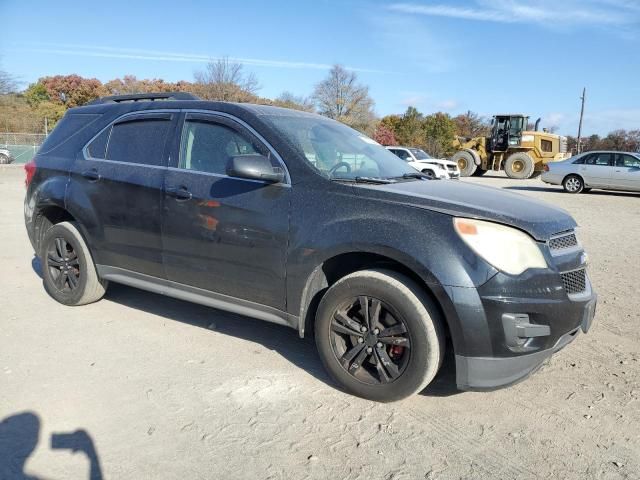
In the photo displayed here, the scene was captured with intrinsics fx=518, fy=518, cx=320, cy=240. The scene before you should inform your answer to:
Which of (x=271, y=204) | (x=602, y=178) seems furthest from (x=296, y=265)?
(x=602, y=178)

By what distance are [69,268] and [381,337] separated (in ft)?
10.4

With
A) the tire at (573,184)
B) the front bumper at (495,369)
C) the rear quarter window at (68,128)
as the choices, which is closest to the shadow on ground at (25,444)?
the front bumper at (495,369)

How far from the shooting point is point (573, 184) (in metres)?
19.0

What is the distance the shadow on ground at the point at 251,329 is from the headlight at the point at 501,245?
2.95 feet

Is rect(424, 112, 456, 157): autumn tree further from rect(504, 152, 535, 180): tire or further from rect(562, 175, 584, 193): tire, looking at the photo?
rect(562, 175, 584, 193): tire

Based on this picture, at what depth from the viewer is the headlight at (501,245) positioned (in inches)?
111

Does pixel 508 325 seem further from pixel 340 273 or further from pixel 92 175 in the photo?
pixel 92 175

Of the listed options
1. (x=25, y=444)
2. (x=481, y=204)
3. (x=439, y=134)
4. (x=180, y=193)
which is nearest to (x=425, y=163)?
(x=180, y=193)

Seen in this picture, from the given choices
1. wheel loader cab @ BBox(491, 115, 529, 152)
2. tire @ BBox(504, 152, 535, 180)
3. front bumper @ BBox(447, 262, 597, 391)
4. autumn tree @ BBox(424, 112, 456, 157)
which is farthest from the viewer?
autumn tree @ BBox(424, 112, 456, 157)

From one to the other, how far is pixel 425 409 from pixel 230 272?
1582 millimetres

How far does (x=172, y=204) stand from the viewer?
12.7ft

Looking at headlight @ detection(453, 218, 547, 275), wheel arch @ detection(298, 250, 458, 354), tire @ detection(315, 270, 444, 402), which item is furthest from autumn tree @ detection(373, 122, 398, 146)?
headlight @ detection(453, 218, 547, 275)

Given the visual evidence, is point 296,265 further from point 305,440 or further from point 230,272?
point 305,440

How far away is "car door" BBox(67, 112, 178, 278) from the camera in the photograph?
4055mm
